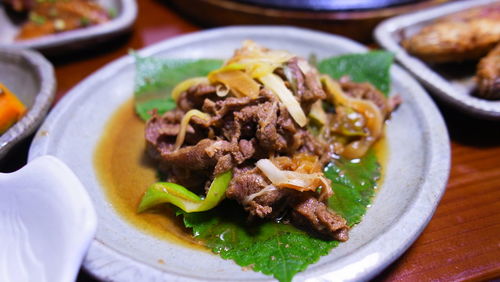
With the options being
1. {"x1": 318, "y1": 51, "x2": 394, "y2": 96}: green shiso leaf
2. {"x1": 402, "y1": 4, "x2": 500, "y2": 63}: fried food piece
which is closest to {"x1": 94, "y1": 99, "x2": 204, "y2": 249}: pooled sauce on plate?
{"x1": 318, "y1": 51, "x2": 394, "y2": 96}: green shiso leaf

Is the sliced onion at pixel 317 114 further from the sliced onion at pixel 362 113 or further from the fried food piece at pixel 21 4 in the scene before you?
the fried food piece at pixel 21 4

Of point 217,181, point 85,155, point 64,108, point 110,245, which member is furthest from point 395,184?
point 64,108

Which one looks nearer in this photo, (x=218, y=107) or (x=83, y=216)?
(x=83, y=216)

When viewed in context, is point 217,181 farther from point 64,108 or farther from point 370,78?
point 370,78

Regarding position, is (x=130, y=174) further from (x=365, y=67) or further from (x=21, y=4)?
(x=21, y=4)

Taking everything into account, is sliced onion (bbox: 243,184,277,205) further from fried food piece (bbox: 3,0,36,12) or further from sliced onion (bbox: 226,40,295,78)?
fried food piece (bbox: 3,0,36,12)

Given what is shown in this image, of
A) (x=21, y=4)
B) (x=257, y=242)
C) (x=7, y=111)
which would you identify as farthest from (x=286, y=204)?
(x=21, y=4)
